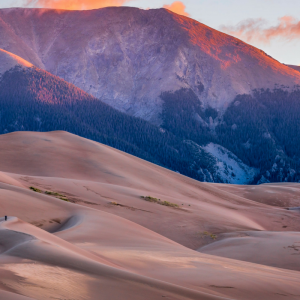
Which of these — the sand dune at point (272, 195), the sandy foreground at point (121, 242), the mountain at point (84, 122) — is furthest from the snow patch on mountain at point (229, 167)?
the sandy foreground at point (121, 242)

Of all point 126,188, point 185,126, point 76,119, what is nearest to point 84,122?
point 76,119

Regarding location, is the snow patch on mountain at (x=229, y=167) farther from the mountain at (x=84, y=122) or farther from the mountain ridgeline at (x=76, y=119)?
the mountain ridgeline at (x=76, y=119)

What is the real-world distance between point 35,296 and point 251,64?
574 feet

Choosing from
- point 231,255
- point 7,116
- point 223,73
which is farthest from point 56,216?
point 223,73

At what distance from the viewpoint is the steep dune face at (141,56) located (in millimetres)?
156000

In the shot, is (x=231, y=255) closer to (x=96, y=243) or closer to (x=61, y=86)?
(x=96, y=243)

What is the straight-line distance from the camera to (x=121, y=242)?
9133 mm

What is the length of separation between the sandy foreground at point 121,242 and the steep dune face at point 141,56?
123m

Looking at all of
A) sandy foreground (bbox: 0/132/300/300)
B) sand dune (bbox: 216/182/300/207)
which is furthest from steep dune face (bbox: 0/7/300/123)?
sandy foreground (bbox: 0/132/300/300)

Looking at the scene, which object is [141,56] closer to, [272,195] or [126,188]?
[272,195]

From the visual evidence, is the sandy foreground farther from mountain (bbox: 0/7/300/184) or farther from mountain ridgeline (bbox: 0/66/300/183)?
mountain (bbox: 0/7/300/184)

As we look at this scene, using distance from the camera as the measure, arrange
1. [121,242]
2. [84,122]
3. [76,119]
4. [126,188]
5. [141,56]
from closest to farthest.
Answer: [121,242] < [126,188] < [76,119] < [84,122] < [141,56]

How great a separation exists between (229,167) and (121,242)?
118001 mm

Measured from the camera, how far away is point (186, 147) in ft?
415
